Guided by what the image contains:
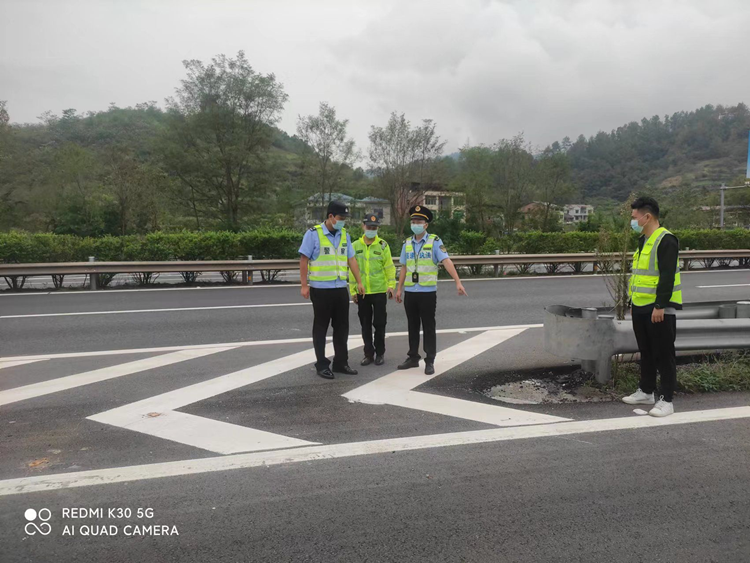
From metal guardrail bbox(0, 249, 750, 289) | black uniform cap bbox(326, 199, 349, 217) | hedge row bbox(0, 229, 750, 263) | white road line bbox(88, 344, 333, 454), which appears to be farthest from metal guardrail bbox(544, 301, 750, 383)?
hedge row bbox(0, 229, 750, 263)

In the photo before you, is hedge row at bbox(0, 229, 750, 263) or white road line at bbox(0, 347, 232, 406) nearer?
white road line at bbox(0, 347, 232, 406)

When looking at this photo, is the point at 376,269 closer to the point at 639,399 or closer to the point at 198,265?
the point at 639,399

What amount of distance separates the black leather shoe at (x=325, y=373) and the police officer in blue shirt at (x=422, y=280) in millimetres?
885

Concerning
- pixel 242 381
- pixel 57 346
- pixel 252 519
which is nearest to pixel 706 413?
pixel 252 519

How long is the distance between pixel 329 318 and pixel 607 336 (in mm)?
2993

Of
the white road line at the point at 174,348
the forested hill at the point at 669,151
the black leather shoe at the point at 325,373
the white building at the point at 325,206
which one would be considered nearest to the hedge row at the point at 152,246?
the white road line at the point at 174,348

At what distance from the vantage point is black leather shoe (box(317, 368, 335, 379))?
5984mm

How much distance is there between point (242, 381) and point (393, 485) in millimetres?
2867

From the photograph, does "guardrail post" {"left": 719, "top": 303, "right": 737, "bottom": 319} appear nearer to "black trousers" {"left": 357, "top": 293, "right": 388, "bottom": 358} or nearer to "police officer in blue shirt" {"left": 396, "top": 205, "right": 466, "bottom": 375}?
"police officer in blue shirt" {"left": 396, "top": 205, "right": 466, "bottom": 375}

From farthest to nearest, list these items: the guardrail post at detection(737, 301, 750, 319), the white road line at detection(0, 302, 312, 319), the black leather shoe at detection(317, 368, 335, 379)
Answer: the white road line at detection(0, 302, 312, 319) < the guardrail post at detection(737, 301, 750, 319) < the black leather shoe at detection(317, 368, 335, 379)

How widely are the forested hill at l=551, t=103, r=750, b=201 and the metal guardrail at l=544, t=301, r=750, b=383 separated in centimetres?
9096

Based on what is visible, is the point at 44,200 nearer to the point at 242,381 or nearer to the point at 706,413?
the point at 242,381

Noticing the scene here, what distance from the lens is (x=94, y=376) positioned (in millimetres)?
6078

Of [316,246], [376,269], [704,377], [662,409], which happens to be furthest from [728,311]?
[316,246]
